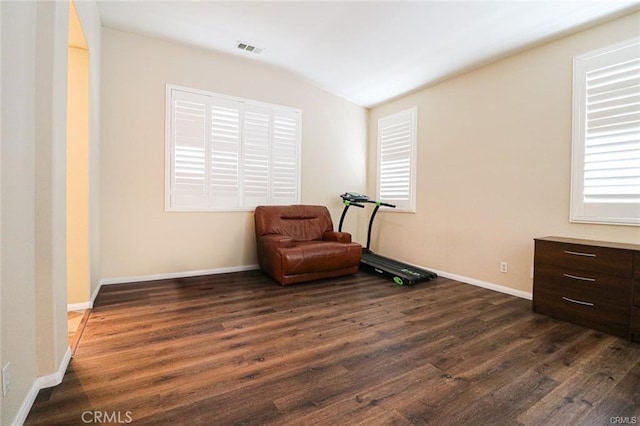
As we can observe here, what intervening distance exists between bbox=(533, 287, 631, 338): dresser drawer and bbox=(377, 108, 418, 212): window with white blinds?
214 cm

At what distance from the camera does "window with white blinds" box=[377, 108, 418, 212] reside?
15.1ft

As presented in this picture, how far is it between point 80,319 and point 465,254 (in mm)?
4290

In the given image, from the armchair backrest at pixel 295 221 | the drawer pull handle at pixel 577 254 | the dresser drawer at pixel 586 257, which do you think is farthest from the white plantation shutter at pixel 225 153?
the drawer pull handle at pixel 577 254

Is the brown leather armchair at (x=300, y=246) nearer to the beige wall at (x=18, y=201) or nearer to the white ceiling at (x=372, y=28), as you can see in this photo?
the white ceiling at (x=372, y=28)

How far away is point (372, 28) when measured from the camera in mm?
3166

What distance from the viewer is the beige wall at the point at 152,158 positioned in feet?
11.4

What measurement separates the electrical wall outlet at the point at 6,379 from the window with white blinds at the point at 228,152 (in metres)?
2.76

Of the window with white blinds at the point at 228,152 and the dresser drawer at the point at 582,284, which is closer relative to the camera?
the dresser drawer at the point at 582,284

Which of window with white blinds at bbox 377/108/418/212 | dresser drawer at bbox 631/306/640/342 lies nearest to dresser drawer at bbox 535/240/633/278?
dresser drawer at bbox 631/306/640/342

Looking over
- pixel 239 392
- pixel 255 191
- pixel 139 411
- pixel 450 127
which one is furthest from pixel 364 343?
pixel 450 127

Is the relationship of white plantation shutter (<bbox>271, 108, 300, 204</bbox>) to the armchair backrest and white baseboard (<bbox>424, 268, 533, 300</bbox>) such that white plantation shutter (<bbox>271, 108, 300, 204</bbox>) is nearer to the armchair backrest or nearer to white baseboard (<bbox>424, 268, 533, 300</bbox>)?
the armchair backrest

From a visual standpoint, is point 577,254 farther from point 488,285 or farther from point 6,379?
point 6,379

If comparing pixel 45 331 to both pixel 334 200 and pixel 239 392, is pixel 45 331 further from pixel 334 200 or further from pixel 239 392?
pixel 334 200

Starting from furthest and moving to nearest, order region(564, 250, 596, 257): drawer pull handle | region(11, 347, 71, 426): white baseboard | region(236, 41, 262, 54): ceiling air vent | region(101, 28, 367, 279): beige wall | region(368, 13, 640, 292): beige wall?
region(236, 41, 262, 54): ceiling air vent < region(101, 28, 367, 279): beige wall < region(368, 13, 640, 292): beige wall < region(564, 250, 596, 257): drawer pull handle < region(11, 347, 71, 426): white baseboard
